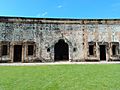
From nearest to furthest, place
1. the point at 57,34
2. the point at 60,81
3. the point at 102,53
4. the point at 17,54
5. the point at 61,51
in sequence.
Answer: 1. the point at 60,81
2. the point at 57,34
3. the point at 17,54
4. the point at 102,53
5. the point at 61,51

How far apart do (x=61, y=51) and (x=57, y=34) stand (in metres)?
2.75

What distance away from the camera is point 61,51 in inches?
931

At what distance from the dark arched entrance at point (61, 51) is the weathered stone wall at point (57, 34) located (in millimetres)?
1677

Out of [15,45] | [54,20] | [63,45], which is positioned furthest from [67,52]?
[15,45]

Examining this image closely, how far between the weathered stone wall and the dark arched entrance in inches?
66.0

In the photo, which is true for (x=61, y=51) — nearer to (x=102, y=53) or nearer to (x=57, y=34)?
(x=57, y=34)

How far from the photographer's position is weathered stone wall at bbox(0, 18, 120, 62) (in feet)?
69.1

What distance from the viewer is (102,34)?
72.9ft

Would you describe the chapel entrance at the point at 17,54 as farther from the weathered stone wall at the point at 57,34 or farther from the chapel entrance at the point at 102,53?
the chapel entrance at the point at 102,53

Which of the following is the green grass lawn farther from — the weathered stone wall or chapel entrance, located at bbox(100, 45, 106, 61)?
chapel entrance, located at bbox(100, 45, 106, 61)

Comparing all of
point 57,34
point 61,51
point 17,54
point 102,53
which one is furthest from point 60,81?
point 102,53

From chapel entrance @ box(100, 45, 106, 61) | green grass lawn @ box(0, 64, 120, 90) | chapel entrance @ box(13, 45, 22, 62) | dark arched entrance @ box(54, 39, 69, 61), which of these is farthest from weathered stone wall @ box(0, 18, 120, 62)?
green grass lawn @ box(0, 64, 120, 90)

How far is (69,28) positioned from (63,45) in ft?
8.51

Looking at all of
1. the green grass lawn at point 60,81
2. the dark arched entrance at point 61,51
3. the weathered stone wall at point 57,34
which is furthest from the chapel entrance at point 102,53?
the green grass lawn at point 60,81
